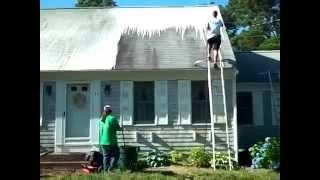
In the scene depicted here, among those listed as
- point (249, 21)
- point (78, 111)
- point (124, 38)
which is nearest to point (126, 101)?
point (78, 111)

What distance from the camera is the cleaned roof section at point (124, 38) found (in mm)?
16719

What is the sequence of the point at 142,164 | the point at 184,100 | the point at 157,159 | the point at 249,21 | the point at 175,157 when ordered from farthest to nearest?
the point at 249,21, the point at 184,100, the point at 175,157, the point at 157,159, the point at 142,164

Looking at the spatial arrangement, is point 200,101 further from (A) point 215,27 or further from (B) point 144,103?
(A) point 215,27

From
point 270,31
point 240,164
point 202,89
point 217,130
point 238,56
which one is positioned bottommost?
point 240,164

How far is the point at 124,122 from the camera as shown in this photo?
1627 cm

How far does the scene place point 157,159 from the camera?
14922 mm

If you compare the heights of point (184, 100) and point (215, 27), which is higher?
point (215, 27)

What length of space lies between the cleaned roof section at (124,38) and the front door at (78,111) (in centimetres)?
65

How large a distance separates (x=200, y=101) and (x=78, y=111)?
3.70 metres

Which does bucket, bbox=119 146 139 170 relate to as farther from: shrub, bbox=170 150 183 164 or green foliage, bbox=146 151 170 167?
shrub, bbox=170 150 183 164
